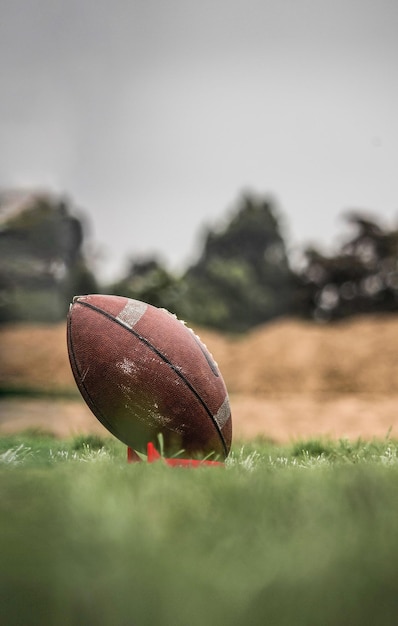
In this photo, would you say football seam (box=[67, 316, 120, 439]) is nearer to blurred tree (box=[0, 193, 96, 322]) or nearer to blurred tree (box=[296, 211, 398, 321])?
blurred tree (box=[0, 193, 96, 322])

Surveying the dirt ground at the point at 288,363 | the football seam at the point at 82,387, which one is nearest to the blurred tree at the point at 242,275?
the dirt ground at the point at 288,363

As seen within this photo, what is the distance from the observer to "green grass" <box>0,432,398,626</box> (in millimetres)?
1288

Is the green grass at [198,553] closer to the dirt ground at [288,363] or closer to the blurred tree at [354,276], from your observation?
the dirt ground at [288,363]

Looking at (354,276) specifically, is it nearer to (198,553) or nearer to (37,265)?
(37,265)

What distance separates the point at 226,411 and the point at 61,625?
215cm

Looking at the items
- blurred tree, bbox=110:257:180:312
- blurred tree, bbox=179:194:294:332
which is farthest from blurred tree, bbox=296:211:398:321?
blurred tree, bbox=110:257:180:312

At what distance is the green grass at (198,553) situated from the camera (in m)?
1.29

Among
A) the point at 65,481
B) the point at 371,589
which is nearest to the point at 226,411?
the point at 65,481

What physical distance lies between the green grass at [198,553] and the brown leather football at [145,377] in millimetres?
1070

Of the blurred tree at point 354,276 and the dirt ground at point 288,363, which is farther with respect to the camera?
the blurred tree at point 354,276

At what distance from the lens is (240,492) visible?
1.94 meters

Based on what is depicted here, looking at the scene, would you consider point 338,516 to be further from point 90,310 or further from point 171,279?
point 171,279

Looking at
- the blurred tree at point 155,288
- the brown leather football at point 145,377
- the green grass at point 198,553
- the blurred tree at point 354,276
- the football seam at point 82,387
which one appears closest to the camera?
the green grass at point 198,553

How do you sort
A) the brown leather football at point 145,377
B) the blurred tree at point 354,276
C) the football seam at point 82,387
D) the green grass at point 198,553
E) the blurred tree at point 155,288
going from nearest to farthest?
1. the green grass at point 198,553
2. the brown leather football at point 145,377
3. the football seam at point 82,387
4. the blurred tree at point 155,288
5. the blurred tree at point 354,276
